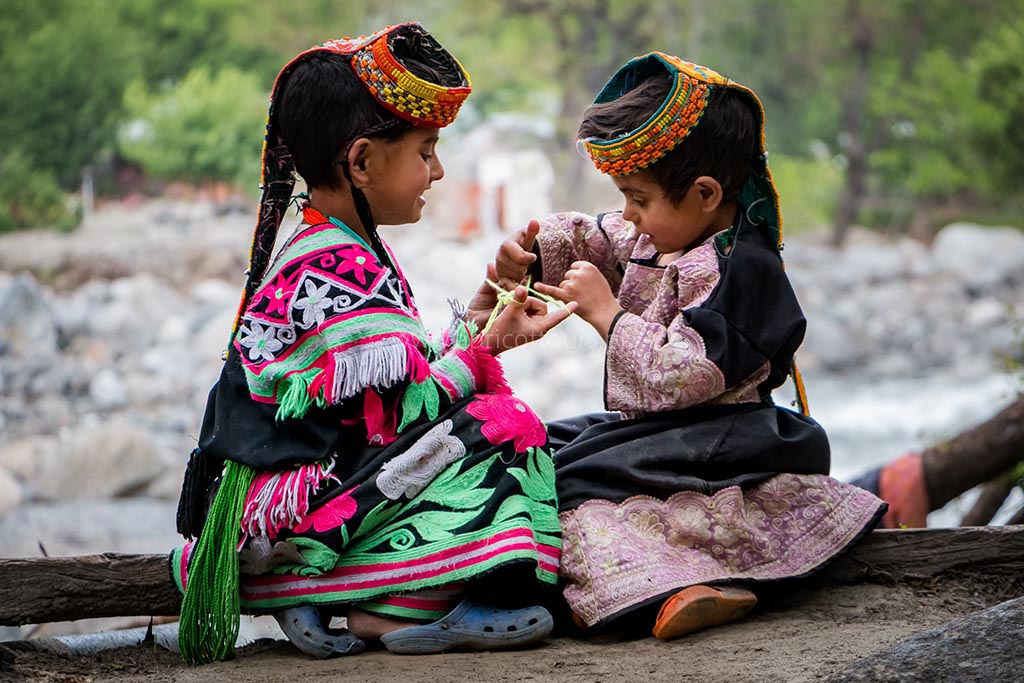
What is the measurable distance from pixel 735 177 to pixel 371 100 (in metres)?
0.78

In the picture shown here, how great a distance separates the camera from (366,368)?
2.05 meters

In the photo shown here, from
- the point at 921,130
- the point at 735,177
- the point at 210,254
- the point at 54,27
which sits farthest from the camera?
the point at 921,130

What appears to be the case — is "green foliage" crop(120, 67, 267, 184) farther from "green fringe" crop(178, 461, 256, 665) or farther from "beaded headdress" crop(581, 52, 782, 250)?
"green fringe" crop(178, 461, 256, 665)

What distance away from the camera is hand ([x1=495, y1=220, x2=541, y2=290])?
246 centimetres

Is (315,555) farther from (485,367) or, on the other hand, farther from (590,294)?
(590,294)

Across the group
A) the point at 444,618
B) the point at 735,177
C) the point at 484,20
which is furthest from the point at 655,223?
the point at 484,20

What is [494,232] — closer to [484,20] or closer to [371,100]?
[484,20]

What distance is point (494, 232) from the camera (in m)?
12.4

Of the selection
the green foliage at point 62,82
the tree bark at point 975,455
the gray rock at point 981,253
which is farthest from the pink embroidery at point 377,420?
the gray rock at point 981,253

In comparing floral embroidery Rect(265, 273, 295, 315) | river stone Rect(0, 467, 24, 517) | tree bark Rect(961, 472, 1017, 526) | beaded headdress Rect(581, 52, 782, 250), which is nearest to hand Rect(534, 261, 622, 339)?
beaded headdress Rect(581, 52, 782, 250)

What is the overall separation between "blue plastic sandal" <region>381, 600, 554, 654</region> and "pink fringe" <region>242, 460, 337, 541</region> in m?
0.30

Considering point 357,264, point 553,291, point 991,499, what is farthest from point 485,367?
point 991,499

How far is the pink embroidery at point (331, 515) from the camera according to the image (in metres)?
2.12

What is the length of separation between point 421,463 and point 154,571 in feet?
2.25
